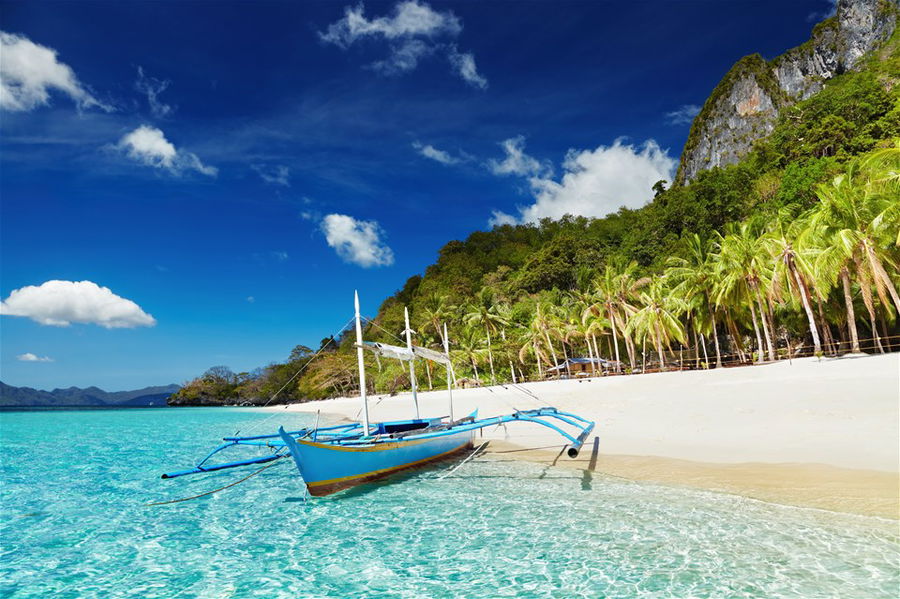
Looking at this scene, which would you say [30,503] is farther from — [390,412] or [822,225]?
[822,225]

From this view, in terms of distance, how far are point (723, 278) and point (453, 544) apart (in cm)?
2662

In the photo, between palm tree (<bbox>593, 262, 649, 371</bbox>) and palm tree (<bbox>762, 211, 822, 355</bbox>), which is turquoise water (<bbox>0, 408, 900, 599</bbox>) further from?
palm tree (<bbox>593, 262, 649, 371</bbox>)

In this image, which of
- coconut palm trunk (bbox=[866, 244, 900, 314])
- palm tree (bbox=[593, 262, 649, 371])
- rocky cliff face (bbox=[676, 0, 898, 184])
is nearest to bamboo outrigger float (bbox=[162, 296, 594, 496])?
coconut palm trunk (bbox=[866, 244, 900, 314])

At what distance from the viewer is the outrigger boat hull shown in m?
10.2

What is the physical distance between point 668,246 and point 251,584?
50400 millimetres

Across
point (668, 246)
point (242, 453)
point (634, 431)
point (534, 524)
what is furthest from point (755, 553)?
point (668, 246)

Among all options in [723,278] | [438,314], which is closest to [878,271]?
[723,278]

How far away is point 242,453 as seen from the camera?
19922 millimetres

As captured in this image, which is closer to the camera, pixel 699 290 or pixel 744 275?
pixel 744 275

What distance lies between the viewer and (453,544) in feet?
25.0

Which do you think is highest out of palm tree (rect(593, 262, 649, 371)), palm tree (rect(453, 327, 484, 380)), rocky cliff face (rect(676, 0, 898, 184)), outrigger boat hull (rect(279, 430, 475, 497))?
rocky cliff face (rect(676, 0, 898, 184))

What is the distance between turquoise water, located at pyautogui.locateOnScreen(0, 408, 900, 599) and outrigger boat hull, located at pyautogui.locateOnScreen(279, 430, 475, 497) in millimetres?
374

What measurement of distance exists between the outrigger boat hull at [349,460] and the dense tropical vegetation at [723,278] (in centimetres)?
505

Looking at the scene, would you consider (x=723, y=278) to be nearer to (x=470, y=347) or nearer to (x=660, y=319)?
(x=660, y=319)
